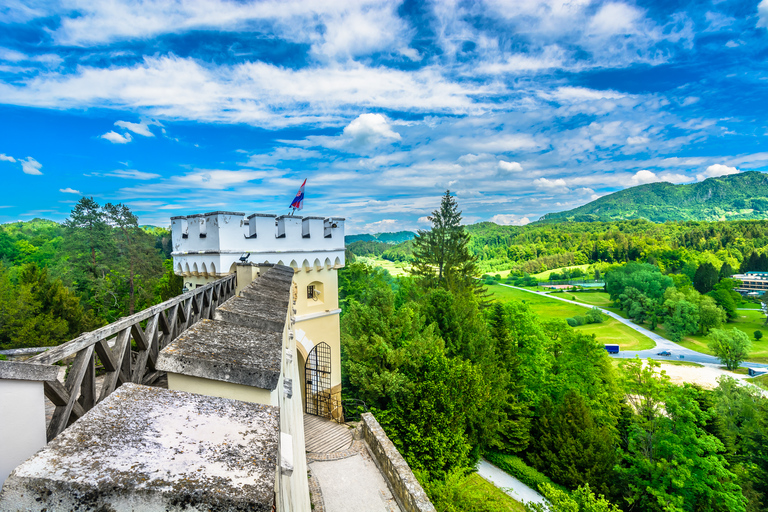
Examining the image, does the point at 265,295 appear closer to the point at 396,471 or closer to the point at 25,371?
the point at 25,371

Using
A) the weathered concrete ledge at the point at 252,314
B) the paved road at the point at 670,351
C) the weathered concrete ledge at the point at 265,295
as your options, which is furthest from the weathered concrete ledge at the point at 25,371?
the paved road at the point at 670,351

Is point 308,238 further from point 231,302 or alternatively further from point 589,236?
point 589,236

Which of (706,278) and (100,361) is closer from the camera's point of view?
(100,361)

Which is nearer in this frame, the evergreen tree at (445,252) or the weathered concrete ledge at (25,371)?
the weathered concrete ledge at (25,371)

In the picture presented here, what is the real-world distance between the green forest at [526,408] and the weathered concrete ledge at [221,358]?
1058 centimetres

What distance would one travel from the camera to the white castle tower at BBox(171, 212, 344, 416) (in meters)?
8.15

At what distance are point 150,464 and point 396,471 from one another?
30.0ft

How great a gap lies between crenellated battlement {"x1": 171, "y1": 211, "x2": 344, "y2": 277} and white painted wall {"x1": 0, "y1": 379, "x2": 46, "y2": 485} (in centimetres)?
674

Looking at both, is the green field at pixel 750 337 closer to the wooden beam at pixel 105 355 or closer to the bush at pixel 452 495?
the bush at pixel 452 495

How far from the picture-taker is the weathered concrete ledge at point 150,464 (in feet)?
3.10

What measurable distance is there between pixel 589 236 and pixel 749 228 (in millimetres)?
47128

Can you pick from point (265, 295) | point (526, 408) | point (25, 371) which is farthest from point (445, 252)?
point (25, 371)

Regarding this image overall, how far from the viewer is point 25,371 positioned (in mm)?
1514

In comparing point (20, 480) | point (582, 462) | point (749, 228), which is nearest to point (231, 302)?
point (20, 480)
